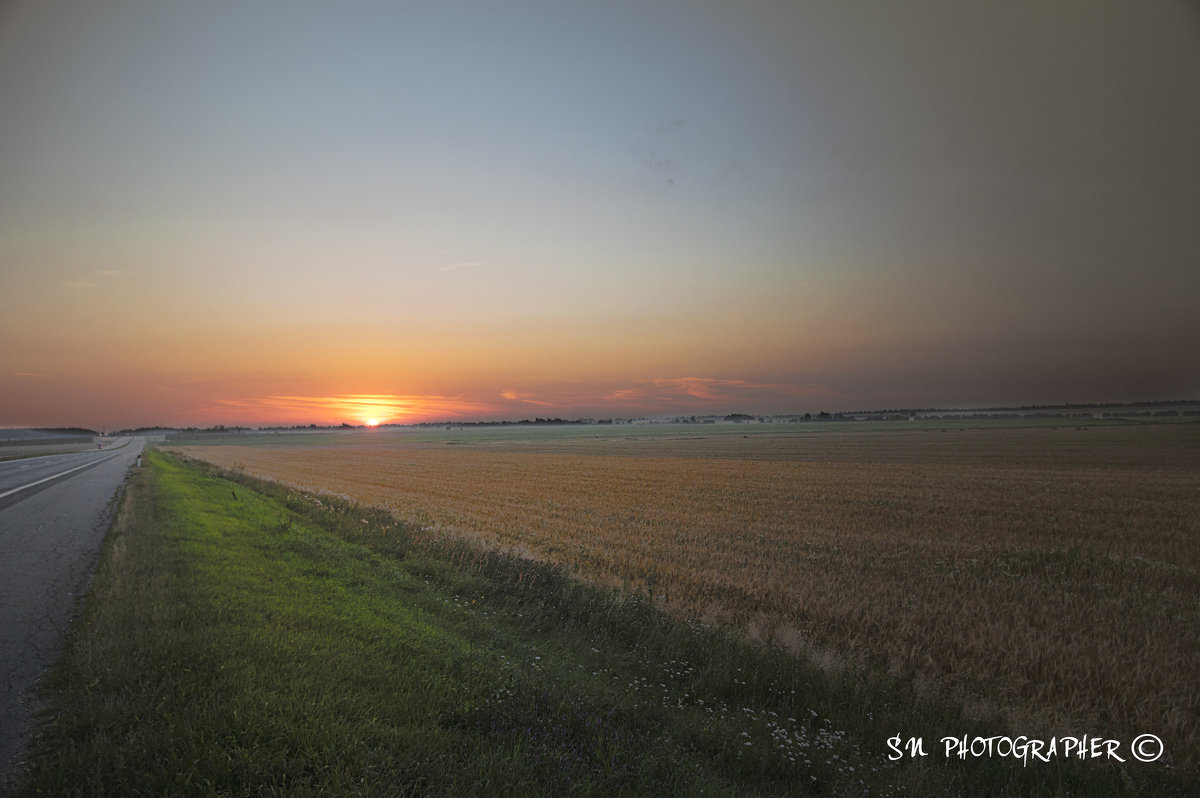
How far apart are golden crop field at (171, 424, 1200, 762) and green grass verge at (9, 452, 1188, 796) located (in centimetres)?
155

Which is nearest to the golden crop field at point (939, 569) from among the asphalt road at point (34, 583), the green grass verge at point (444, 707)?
the green grass verge at point (444, 707)

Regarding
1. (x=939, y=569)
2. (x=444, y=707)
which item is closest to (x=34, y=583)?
(x=444, y=707)

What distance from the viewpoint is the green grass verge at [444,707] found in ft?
13.4

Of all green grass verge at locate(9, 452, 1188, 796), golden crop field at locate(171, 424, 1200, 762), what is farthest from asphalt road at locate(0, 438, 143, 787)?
golden crop field at locate(171, 424, 1200, 762)

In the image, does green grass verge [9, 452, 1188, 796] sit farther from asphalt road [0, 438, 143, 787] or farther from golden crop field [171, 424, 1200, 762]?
golden crop field [171, 424, 1200, 762]

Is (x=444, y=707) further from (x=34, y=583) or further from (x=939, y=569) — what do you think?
(x=939, y=569)

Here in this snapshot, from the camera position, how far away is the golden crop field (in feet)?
24.8

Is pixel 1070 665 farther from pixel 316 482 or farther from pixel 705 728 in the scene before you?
pixel 316 482

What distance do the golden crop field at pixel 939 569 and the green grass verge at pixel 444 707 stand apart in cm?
155

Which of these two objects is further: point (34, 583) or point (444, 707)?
point (34, 583)

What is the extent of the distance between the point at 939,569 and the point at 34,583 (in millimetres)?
18366

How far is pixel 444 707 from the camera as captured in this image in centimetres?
509

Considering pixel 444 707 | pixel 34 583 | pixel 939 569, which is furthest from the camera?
pixel 939 569

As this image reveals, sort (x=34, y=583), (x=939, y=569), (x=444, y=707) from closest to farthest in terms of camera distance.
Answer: (x=444, y=707)
(x=34, y=583)
(x=939, y=569)
